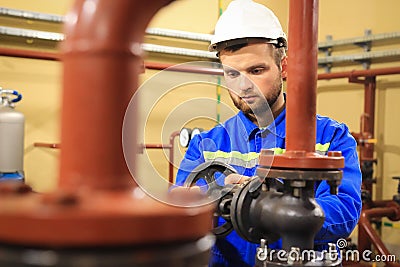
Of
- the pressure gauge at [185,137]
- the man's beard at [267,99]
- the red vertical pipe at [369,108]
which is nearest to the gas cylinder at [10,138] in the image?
the pressure gauge at [185,137]

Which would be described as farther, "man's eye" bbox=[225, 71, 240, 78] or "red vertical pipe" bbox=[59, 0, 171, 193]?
"man's eye" bbox=[225, 71, 240, 78]

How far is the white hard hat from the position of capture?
4.04 ft

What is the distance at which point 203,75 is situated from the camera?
2.82 meters

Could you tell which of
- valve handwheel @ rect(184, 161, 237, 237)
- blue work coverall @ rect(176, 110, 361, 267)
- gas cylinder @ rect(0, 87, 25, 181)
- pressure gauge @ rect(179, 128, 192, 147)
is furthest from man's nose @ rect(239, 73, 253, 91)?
gas cylinder @ rect(0, 87, 25, 181)

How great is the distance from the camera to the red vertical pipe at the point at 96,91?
0.35 meters

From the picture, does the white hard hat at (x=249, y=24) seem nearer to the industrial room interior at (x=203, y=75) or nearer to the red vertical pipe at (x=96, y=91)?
the red vertical pipe at (x=96, y=91)

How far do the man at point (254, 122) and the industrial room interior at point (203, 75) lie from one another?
3.36ft

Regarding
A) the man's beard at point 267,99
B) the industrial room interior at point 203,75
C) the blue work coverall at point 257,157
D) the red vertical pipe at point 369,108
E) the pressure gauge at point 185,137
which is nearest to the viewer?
the blue work coverall at point 257,157

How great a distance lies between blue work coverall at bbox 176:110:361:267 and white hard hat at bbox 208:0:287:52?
24cm

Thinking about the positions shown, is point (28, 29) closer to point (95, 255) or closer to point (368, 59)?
point (368, 59)

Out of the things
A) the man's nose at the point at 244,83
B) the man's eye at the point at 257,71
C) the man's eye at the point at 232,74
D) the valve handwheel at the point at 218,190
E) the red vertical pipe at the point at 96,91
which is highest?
the man's eye at the point at 257,71

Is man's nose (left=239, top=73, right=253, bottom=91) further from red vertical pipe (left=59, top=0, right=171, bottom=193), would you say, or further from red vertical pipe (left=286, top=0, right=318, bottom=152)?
red vertical pipe (left=59, top=0, right=171, bottom=193)

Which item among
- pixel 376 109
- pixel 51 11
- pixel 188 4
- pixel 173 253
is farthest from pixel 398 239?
pixel 173 253

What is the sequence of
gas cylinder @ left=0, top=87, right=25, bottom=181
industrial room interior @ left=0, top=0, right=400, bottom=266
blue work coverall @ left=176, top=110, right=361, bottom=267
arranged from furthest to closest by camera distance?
1. industrial room interior @ left=0, top=0, right=400, bottom=266
2. gas cylinder @ left=0, top=87, right=25, bottom=181
3. blue work coverall @ left=176, top=110, right=361, bottom=267
